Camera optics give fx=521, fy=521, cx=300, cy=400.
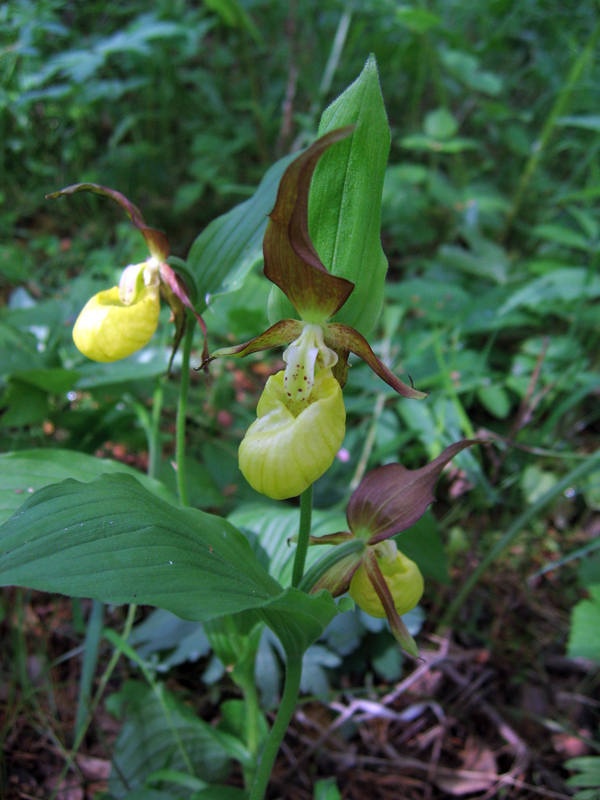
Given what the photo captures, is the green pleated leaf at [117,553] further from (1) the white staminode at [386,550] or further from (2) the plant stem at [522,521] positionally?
(2) the plant stem at [522,521]

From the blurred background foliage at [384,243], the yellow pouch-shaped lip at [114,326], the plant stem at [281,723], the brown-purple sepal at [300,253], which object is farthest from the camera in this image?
the blurred background foliage at [384,243]

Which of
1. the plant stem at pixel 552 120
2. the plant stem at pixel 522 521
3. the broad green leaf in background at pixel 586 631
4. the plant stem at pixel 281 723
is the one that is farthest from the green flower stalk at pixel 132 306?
the plant stem at pixel 552 120

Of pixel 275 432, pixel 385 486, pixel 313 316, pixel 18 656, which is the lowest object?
pixel 18 656

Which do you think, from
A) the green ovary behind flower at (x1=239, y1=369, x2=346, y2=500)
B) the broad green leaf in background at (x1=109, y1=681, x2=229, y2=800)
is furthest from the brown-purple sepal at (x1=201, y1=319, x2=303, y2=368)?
the broad green leaf in background at (x1=109, y1=681, x2=229, y2=800)

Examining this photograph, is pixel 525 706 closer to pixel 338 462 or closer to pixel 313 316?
pixel 338 462

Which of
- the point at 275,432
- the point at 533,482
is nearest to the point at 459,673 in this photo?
the point at 533,482

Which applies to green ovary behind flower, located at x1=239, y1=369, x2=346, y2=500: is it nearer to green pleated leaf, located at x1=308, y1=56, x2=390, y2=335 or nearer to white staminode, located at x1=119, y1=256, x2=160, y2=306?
green pleated leaf, located at x1=308, y1=56, x2=390, y2=335
